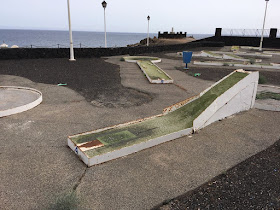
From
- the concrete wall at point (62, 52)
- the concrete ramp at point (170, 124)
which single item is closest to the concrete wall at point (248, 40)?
the concrete wall at point (62, 52)

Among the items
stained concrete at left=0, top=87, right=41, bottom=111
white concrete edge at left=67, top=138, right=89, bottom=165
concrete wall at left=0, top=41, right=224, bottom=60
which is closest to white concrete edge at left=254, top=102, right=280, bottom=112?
white concrete edge at left=67, top=138, right=89, bottom=165

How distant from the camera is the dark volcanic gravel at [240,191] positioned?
175 inches

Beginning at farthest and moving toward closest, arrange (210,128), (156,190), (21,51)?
1. (21,51)
2. (210,128)
3. (156,190)

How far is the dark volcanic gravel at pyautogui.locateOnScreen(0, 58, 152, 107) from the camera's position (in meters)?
10.9

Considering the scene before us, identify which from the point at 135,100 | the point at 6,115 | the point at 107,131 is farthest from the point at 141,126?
the point at 6,115

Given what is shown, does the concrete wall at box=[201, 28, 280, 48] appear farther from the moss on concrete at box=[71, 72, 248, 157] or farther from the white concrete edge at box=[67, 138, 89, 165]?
the white concrete edge at box=[67, 138, 89, 165]

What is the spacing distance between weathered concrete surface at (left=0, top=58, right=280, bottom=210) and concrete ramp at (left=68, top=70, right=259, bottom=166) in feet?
0.77

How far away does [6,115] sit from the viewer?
27.7ft

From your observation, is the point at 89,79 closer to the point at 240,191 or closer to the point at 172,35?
the point at 240,191

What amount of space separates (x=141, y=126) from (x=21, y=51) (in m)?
18.8

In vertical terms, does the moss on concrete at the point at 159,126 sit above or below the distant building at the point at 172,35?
below

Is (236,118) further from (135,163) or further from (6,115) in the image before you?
(6,115)

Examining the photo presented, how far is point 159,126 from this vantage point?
7426 mm

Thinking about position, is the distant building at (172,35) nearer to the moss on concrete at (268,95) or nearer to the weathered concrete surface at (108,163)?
the moss on concrete at (268,95)
